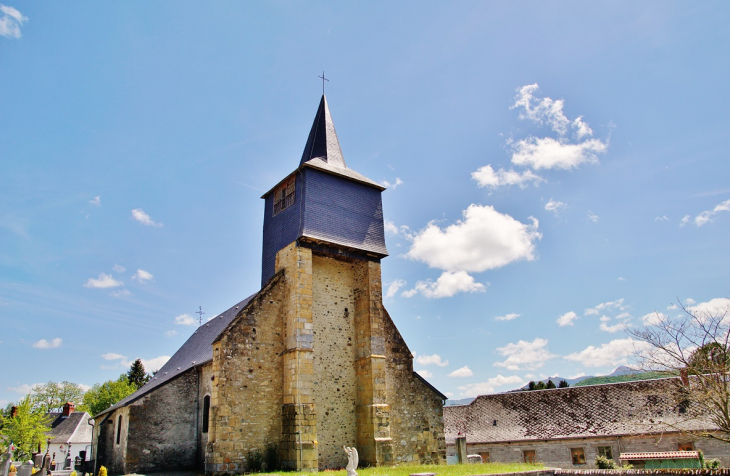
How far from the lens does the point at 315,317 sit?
18.4m

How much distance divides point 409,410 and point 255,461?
6.54 metres

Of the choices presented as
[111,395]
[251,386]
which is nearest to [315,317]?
[251,386]

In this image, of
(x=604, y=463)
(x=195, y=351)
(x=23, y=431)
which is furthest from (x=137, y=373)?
(x=604, y=463)

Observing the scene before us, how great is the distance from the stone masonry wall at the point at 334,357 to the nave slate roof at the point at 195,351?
14.6 ft

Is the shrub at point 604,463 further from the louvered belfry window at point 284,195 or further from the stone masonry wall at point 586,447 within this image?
the louvered belfry window at point 284,195

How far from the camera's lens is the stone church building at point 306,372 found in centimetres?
1602

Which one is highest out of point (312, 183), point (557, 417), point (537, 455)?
point (312, 183)

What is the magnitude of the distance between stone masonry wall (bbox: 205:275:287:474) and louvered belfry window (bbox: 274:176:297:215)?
375 centimetres

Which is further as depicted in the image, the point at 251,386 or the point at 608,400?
the point at 608,400

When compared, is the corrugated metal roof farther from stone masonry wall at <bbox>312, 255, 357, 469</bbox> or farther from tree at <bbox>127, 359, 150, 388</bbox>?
tree at <bbox>127, 359, 150, 388</bbox>

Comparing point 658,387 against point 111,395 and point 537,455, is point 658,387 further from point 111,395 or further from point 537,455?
point 111,395

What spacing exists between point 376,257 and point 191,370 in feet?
30.6

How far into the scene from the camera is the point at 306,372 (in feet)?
54.3

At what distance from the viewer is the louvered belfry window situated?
19.8m
